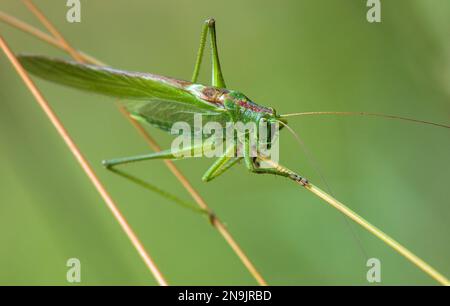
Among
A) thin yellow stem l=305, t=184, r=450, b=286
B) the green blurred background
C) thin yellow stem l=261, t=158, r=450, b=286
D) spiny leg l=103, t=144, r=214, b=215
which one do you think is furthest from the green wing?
thin yellow stem l=305, t=184, r=450, b=286

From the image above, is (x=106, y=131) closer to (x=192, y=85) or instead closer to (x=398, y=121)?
(x=192, y=85)

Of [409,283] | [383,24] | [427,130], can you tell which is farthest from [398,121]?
[409,283]

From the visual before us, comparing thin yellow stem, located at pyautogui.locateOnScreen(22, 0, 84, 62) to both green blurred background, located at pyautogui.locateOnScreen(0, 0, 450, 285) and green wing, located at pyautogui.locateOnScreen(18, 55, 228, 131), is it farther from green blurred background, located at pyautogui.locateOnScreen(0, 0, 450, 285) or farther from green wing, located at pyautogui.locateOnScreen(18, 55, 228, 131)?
green blurred background, located at pyautogui.locateOnScreen(0, 0, 450, 285)

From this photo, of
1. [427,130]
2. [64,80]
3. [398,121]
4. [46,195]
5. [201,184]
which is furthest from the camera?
[201,184]

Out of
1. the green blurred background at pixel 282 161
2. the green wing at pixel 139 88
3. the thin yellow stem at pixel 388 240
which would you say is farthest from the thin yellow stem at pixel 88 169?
the green blurred background at pixel 282 161

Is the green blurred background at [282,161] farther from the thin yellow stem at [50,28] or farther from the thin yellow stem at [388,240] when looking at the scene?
the thin yellow stem at [388,240]

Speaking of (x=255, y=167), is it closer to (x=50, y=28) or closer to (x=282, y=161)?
(x=282, y=161)
